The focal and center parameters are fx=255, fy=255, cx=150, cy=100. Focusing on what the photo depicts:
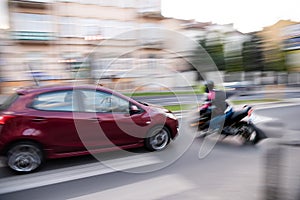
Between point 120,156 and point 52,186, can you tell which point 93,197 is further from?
point 120,156

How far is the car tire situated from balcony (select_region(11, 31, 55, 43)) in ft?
59.0

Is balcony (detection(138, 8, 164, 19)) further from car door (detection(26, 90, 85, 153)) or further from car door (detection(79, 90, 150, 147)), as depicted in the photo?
car door (detection(26, 90, 85, 153))

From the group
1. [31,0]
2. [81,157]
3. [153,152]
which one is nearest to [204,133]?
[153,152]

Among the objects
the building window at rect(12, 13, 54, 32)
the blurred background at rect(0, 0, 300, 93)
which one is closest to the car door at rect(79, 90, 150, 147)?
the blurred background at rect(0, 0, 300, 93)

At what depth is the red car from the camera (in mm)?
4030

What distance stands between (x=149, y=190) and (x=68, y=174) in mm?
1399

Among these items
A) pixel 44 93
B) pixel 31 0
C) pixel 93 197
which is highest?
pixel 31 0

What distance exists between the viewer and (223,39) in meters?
18.2

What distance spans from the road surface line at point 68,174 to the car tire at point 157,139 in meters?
0.33

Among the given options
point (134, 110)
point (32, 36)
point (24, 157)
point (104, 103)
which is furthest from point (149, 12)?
point (24, 157)

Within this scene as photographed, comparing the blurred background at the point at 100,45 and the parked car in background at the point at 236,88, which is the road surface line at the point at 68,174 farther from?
the blurred background at the point at 100,45

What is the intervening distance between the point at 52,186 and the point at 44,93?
1.53 meters

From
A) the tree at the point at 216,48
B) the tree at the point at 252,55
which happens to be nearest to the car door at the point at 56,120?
the tree at the point at 216,48

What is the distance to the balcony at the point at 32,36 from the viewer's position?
755 inches
